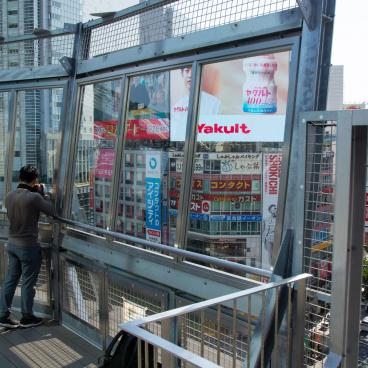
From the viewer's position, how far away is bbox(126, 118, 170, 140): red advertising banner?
385 cm

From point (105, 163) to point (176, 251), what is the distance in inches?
57.1

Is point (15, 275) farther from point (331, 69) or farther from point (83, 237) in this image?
point (331, 69)

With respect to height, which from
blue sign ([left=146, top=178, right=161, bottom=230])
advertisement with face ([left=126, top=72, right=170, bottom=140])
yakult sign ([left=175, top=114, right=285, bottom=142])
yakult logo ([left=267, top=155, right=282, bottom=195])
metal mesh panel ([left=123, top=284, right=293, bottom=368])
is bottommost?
metal mesh panel ([left=123, top=284, right=293, bottom=368])

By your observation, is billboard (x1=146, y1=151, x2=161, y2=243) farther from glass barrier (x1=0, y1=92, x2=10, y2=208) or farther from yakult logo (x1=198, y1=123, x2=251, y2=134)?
glass barrier (x1=0, y1=92, x2=10, y2=208)

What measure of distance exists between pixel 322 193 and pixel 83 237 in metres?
2.67

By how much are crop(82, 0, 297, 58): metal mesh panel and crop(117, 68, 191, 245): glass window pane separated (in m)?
0.32

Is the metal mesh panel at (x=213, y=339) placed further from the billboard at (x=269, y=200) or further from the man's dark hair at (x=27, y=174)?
the man's dark hair at (x=27, y=174)

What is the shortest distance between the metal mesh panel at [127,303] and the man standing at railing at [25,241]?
939mm

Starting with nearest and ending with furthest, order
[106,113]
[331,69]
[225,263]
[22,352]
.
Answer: [331,69], [225,263], [22,352], [106,113]

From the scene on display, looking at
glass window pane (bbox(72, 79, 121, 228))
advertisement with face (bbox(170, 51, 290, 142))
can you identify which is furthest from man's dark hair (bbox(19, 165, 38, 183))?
advertisement with face (bbox(170, 51, 290, 142))

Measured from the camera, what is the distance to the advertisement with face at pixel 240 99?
3.02 m

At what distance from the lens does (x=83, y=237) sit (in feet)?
14.6

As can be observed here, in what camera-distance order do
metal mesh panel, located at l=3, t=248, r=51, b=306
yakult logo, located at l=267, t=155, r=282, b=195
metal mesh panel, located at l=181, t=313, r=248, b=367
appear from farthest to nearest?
metal mesh panel, located at l=3, t=248, r=51, b=306 → yakult logo, located at l=267, t=155, r=282, b=195 → metal mesh panel, located at l=181, t=313, r=248, b=367

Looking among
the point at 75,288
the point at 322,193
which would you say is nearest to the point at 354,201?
the point at 322,193
